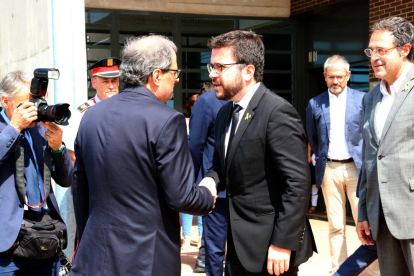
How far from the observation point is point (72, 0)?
5137 millimetres

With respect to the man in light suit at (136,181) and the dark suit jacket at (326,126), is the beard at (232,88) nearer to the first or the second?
the man in light suit at (136,181)

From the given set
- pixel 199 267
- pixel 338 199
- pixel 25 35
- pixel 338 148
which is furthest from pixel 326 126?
pixel 25 35

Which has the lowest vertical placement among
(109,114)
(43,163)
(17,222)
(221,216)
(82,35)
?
(221,216)

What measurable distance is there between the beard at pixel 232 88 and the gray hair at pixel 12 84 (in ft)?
4.17

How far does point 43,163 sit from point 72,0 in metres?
1.98

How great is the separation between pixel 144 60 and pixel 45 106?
36.6 inches

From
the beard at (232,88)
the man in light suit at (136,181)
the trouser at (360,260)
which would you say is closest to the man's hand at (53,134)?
the man in light suit at (136,181)

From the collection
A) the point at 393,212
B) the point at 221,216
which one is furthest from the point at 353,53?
the point at 393,212

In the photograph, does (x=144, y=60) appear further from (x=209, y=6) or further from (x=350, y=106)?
(x=209, y=6)

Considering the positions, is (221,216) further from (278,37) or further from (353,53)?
(278,37)

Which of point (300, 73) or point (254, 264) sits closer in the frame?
point (254, 264)

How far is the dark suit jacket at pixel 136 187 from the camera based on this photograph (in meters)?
2.72

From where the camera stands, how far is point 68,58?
5.13 meters

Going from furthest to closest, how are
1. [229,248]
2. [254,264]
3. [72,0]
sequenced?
1. [72,0]
2. [229,248]
3. [254,264]
